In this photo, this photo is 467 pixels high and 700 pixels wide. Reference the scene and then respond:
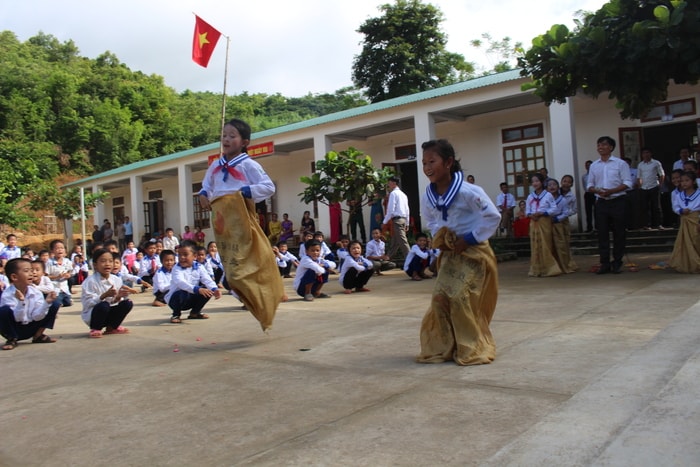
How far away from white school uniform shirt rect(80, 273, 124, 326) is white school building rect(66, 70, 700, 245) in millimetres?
8643

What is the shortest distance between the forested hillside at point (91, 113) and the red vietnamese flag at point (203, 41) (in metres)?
12.5

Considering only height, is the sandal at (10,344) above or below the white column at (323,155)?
below

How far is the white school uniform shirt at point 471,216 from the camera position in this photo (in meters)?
3.61

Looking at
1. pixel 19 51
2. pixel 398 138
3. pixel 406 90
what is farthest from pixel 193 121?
pixel 398 138

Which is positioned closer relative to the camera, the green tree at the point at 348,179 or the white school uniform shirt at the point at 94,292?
the white school uniform shirt at the point at 94,292

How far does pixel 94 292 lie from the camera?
5.46 metres

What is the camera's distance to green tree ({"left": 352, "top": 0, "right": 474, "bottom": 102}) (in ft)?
98.3

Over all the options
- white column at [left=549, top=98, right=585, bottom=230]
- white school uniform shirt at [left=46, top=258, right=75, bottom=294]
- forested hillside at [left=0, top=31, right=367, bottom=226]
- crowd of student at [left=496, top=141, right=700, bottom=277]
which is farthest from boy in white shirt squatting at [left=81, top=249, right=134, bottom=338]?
forested hillside at [left=0, top=31, right=367, bottom=226]

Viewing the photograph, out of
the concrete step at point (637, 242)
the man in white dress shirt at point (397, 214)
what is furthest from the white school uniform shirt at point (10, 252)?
the concrete step at point (637, 242)

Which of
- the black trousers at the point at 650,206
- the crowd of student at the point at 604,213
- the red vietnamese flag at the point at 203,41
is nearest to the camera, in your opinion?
the crowd of student at the point at 604,213

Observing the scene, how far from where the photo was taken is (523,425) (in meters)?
2.39

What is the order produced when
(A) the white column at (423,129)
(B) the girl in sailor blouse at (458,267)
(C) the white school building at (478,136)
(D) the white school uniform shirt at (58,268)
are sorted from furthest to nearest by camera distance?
(A) the white column at (423,129) < (C) the white school building at (478,136) < (D) the white school uniform shirt at (58,268) < (B) the girl in sailor blouse at (458,267)

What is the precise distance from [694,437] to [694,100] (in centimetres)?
1168

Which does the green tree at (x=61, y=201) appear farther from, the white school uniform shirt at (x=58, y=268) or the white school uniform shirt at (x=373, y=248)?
the white school uniform shirt at (x=373, y=248)
